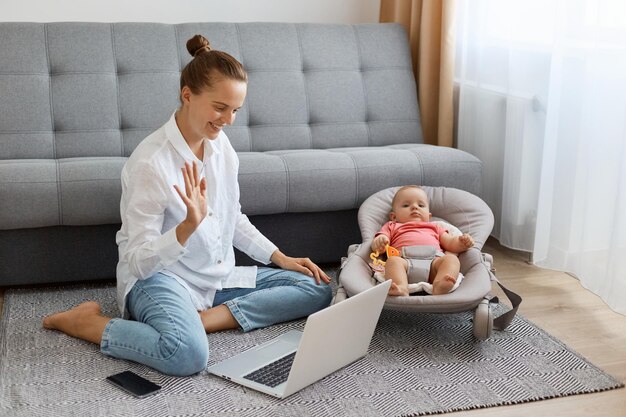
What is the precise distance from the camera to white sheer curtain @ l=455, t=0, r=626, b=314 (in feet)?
9.37

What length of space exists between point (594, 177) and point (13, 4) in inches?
99.2

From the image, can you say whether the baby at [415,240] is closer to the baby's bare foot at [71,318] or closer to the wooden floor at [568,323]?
the wooden floor at [568,323]

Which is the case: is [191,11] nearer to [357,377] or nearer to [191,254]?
[191,254]

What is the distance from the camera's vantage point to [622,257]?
2.83m

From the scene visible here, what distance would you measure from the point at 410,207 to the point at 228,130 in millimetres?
897

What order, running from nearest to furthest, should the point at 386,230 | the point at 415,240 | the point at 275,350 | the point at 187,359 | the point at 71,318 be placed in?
the point at 187,359, the point at 275,350, the point at 71,318, the point at 415,240, the point at 386,230

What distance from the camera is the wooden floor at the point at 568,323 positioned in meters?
2.21

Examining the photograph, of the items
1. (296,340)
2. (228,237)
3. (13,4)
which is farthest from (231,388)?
(13,4)

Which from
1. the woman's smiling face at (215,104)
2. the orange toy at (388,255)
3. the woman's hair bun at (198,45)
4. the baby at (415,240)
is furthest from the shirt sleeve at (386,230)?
the woman's hair bun at (198,45)

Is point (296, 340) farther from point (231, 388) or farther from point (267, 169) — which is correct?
point (267, 169)

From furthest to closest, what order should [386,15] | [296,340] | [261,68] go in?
[386,15], [261,68], [296,340]

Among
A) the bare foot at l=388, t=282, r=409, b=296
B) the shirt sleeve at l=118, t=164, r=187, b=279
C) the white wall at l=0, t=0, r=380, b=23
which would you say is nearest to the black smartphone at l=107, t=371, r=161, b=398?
the shirt sleeve at l=118, t=164, r=187, b=279

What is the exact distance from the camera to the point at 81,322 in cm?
254

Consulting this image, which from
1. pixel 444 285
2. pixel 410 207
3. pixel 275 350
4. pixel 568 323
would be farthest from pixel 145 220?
pixel 568 323
